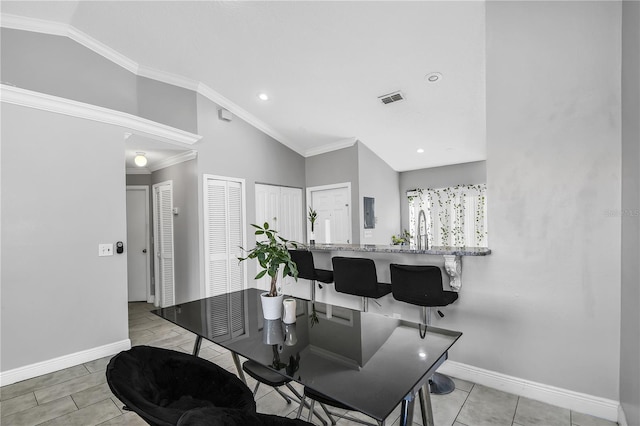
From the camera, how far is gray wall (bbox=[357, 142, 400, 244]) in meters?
5.18

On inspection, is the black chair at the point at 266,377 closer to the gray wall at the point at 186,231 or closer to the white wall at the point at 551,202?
the white wall at the point at 551,202

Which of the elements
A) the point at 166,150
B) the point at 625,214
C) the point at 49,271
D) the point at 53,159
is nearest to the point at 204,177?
the point at 166,150

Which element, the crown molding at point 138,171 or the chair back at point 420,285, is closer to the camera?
the chair back at point 420,285

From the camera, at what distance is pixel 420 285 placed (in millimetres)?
2295

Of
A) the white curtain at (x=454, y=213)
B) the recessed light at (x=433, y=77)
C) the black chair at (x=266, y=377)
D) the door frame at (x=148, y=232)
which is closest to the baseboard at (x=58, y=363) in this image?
the door frame at (x=148, y=232)

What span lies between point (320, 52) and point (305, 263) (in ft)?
7.29

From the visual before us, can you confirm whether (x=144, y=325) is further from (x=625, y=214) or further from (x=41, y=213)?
(x=625, y=214)

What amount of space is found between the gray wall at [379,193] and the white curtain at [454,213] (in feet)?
1.50

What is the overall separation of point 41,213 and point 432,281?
347 cm

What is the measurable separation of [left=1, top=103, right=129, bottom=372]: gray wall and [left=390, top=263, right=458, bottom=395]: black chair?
2908 mm

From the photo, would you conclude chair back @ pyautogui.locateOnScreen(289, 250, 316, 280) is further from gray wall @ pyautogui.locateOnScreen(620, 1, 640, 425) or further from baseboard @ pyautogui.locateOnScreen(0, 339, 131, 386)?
gray wall @ pyautogui.locateOnScreen(620, 1, 640, 425)

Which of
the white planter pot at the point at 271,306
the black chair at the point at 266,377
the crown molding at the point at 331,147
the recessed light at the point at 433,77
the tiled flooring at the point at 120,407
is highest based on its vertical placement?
the recessed light at the point at 433,77

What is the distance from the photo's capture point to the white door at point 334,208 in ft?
17.1

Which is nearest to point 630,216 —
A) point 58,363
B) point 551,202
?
point 551,202
